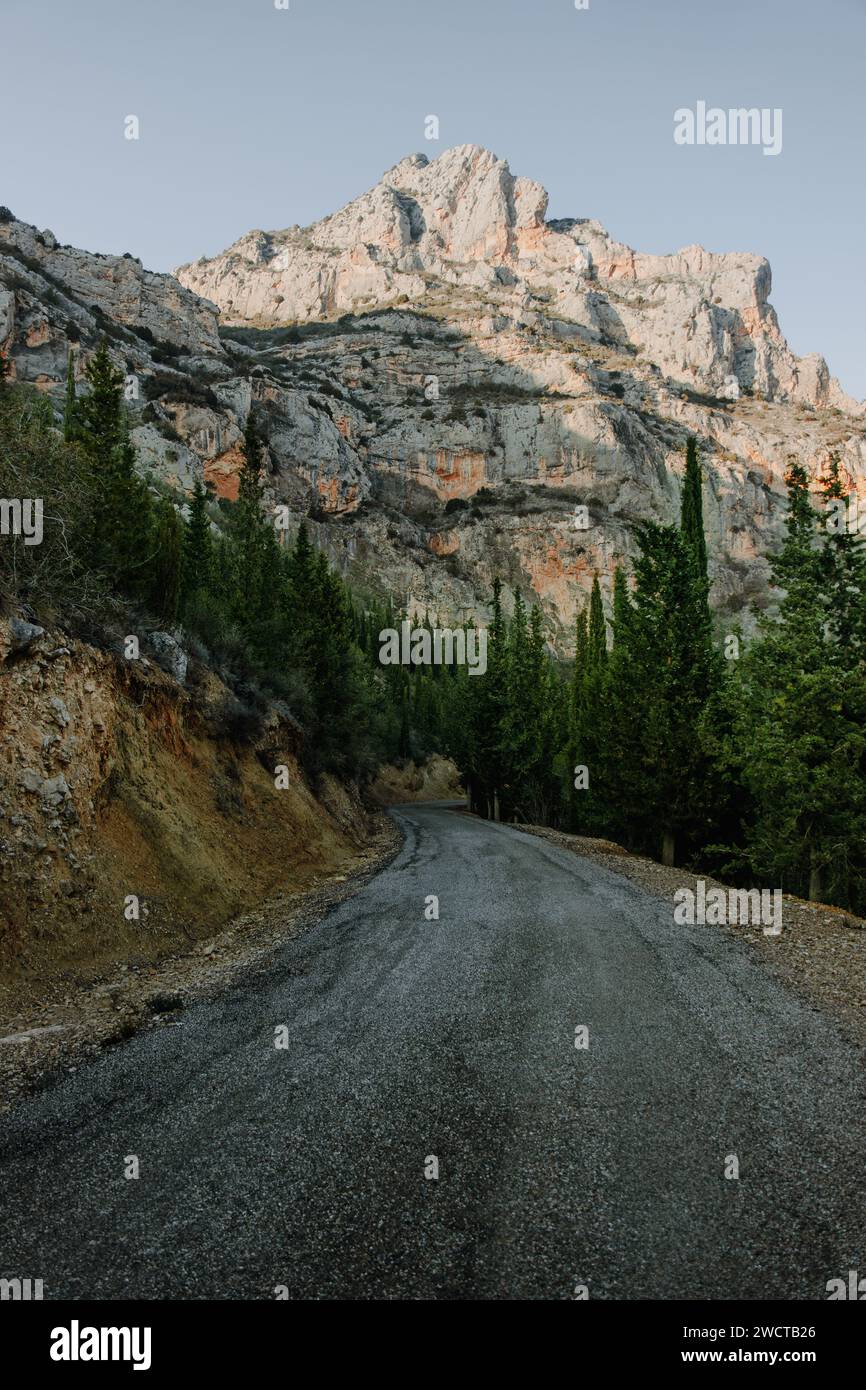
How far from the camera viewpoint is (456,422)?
138m

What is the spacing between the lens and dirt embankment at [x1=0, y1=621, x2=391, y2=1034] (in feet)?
26.1

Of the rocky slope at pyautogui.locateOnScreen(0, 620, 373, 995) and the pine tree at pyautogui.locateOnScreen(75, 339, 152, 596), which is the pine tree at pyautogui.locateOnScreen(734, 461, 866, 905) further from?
the pine tree at pyautogui.locateOnScreen(75, 339, 152, 596)

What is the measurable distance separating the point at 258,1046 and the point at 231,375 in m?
124

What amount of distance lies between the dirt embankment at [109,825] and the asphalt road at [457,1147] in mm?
2293

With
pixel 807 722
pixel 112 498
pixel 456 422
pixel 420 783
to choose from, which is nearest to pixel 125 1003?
pixel 112 498

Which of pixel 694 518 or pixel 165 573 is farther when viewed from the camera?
pixel 694 518

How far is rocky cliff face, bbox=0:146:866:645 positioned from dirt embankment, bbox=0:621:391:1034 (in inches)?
2739

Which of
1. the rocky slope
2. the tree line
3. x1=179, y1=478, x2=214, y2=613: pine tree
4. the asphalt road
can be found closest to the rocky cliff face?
x1=179, y1=478, x2=214, y2=613: pine tree

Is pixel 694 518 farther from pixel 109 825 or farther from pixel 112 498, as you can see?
pixel 109 825

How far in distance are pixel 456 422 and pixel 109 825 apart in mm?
141743

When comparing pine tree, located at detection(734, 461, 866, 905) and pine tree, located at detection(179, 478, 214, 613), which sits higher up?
pine tree, located at detection(179, 478, 214, 613)

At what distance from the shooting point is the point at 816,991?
7.07 metres

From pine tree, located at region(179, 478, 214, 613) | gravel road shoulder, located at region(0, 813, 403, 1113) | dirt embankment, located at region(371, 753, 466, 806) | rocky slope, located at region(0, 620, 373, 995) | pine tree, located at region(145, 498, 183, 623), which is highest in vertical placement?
pine tree, located at region(179, 478, 214, 613)

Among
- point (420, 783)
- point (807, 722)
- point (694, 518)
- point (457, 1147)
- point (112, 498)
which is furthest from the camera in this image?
point (420, 783)
